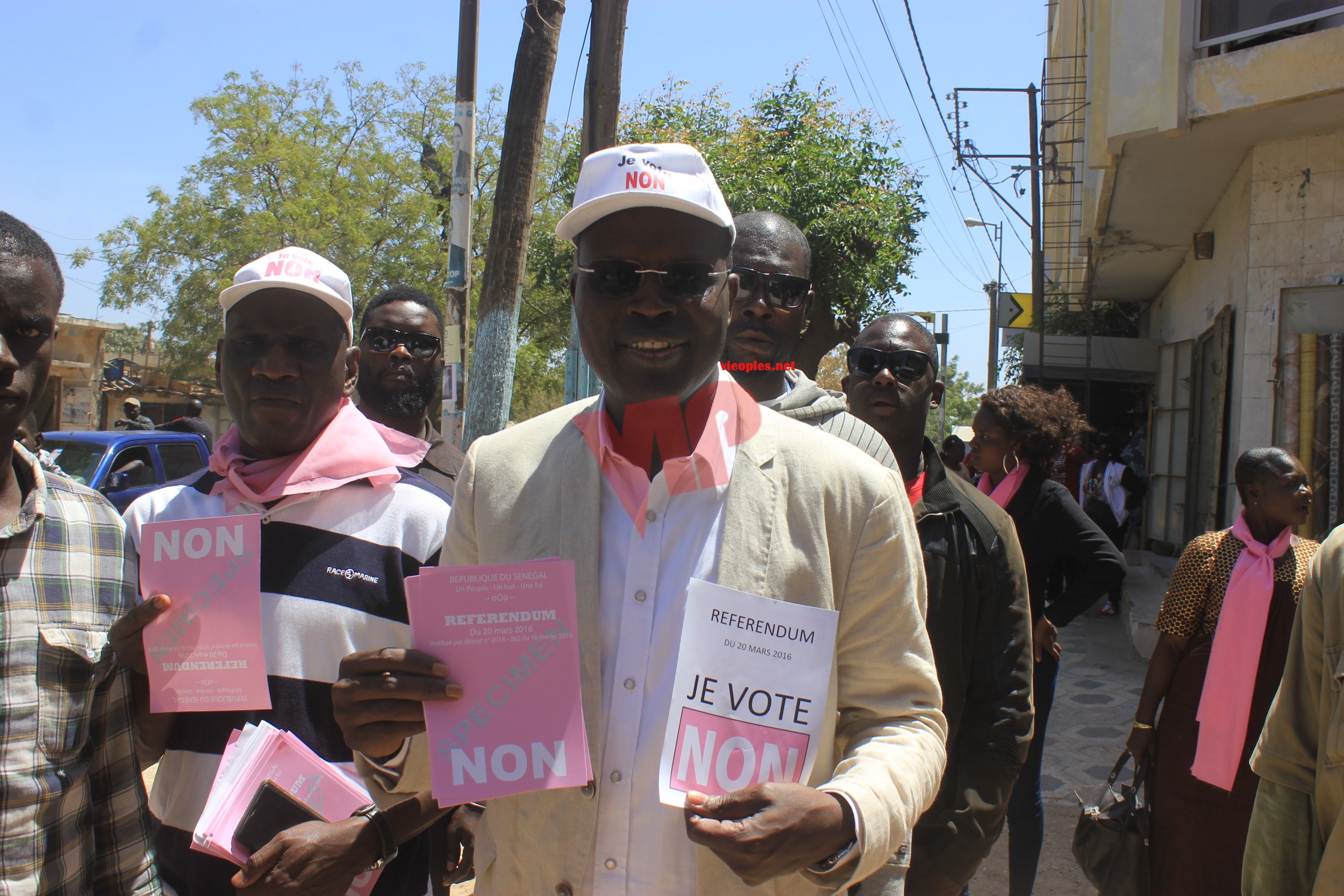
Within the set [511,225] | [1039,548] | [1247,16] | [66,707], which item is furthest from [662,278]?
[1247,16]

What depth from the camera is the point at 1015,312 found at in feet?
66.3

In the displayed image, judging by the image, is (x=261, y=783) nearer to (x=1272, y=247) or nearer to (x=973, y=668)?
(x=973, y=668)

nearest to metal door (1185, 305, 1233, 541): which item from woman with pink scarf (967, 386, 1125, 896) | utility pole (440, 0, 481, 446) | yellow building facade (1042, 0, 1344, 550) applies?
yellow building facade (1042, 0, 1344, 550)

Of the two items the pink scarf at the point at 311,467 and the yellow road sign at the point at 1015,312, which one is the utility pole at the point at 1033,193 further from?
the pink scarf at the point at 311,467

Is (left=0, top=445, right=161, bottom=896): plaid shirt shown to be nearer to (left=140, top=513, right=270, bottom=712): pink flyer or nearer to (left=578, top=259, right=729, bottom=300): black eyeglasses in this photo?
(left=140, top=513, right=270, bottom=712): pink flyer

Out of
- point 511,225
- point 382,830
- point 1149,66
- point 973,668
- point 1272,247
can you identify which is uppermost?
point 1149,66

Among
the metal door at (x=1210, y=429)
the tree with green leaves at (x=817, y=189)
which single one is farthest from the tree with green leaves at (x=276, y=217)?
the metal door at (x=1210, y=429)

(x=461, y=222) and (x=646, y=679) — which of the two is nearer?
(x=646, y=679)

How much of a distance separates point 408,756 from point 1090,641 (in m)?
9.37

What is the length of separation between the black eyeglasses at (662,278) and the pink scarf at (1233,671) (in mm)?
3075

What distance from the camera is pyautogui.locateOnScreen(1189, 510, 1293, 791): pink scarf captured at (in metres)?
3.63

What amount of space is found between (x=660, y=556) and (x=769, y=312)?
A: 156 centimetres

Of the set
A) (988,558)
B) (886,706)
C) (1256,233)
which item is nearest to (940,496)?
(988,558)

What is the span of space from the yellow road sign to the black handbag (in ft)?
56.9
